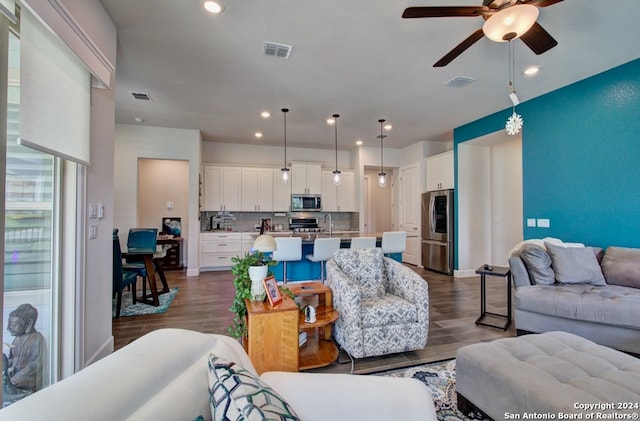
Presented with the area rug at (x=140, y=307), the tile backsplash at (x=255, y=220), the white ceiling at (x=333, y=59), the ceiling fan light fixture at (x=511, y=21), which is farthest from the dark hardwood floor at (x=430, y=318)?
the white ceiling at (x=333, y=59)

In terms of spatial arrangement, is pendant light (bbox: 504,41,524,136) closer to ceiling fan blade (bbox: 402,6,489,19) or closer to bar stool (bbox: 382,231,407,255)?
ceiling fan blade (bbox: 402,6,489,19)

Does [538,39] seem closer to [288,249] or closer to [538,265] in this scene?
[538,265]

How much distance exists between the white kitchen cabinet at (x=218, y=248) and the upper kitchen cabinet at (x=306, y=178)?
170 cm

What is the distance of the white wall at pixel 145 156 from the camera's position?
17.2ft

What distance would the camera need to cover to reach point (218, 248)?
6.06 meters

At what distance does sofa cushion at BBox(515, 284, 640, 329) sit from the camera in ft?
7.70

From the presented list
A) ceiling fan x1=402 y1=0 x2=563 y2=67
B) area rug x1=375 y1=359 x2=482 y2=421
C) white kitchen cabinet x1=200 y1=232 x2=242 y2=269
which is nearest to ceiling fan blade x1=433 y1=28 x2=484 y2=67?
ceiling fan x1=402 y1=0 x2=563 y2=67

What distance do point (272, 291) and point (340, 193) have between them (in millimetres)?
5156

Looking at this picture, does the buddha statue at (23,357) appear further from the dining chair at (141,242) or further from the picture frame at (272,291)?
the dining chair at (141,242)

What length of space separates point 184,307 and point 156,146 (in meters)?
3.30

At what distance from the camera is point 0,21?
4.57 ft

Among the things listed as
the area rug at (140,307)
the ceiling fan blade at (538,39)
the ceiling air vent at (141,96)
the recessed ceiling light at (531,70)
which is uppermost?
the recessed ceiling light at (531,70)

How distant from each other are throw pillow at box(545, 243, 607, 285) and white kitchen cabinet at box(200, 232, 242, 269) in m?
5.30

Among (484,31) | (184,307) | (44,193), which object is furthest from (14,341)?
(484,31)
